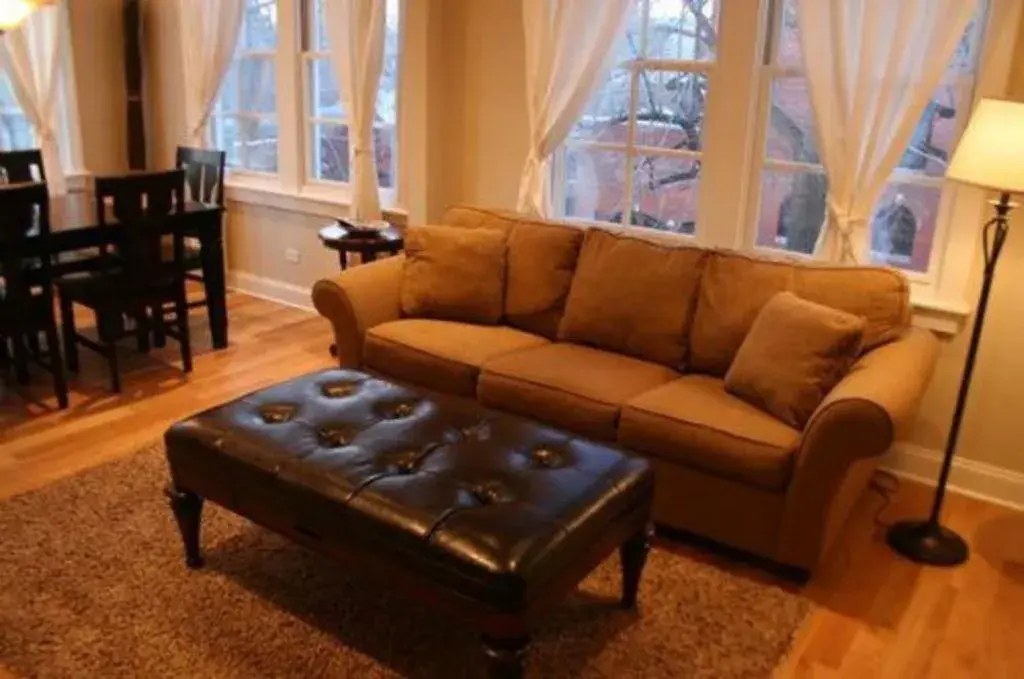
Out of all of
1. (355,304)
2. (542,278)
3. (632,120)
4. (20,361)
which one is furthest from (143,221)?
(632,120)

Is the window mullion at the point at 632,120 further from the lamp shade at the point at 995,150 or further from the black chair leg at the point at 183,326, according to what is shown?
the black chair leg at the point at 183,326

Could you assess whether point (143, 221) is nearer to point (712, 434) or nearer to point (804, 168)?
point (712, 434)

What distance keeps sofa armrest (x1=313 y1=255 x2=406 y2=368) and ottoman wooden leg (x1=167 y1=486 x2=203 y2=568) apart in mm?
1134

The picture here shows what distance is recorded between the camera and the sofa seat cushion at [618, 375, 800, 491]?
9.08 feet

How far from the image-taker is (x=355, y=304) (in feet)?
12.2

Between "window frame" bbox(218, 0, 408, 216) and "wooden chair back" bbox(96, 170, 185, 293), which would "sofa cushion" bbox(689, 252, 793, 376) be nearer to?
"window frame" bbox(218, 0, 408, 216)

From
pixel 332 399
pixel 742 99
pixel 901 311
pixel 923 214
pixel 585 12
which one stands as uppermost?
pixel 585 12

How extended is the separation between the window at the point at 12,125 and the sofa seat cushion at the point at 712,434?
4491 millimetres

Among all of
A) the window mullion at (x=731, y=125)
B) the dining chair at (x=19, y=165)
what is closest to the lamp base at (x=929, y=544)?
the window mullion at (x=731, y=125)

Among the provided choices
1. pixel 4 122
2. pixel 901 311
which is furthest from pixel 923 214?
pixel 4 122

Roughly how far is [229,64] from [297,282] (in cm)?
134

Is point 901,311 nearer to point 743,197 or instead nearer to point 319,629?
point 743,197

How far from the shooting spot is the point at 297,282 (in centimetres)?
553

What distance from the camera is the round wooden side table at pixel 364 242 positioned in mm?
4297
